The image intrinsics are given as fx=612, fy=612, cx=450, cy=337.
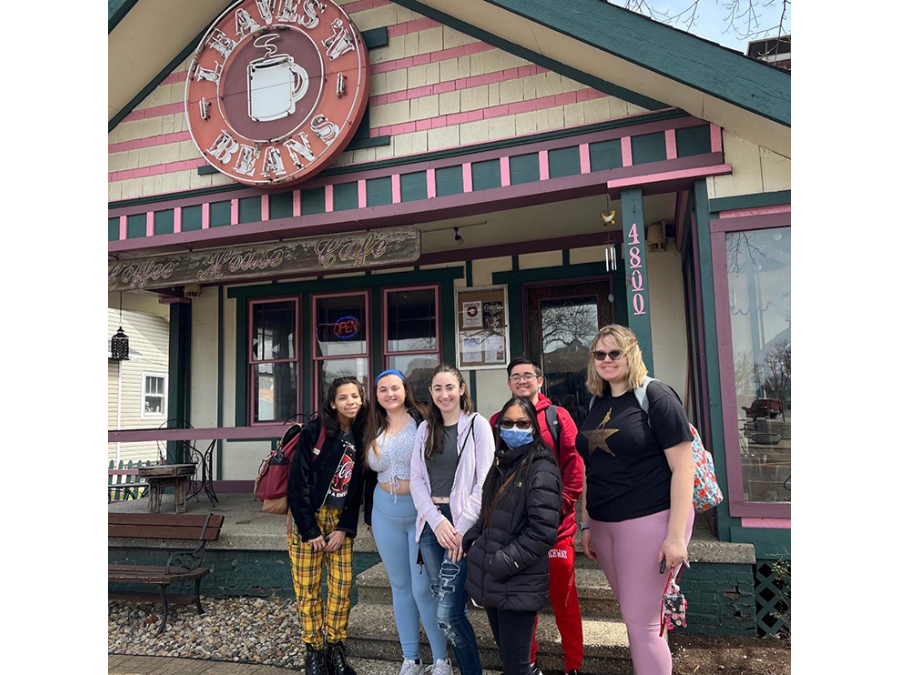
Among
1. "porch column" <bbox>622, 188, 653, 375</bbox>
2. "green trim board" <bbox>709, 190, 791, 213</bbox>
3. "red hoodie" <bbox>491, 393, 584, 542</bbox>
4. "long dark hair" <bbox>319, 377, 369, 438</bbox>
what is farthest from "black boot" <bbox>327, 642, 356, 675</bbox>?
"green trim board" <bbox>709, 190, 791, 213</bbox>

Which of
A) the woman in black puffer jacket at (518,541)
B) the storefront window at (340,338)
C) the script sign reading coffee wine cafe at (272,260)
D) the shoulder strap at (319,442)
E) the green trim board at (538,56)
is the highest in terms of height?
the green trim board at (538,56)

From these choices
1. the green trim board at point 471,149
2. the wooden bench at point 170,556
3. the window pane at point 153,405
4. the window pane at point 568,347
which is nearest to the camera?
the green trim board at point 471,149

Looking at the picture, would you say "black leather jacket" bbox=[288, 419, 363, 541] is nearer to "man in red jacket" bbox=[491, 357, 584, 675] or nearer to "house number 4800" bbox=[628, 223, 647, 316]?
"man in red jacket" bbox=[491, 357, 584, 675]

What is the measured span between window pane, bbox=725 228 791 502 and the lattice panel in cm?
45

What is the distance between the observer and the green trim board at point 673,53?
13.0 feet

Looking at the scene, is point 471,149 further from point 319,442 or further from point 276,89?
point 319,442

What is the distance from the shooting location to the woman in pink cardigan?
3.07 metres

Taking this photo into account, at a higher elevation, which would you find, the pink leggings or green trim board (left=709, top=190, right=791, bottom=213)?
green trim board (left=709, top=190, right=791, bottom=213)

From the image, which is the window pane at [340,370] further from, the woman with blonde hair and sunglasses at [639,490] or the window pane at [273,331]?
the woman with blonde hair and sunglasses at [639,490]

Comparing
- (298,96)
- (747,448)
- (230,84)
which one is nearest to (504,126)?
(298,96)

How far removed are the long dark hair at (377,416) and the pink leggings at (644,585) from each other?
1352mm

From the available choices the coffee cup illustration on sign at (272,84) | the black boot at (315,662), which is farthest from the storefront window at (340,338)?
the black boot at (315,662)

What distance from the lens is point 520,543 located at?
2715 mm

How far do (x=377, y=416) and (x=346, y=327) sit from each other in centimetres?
429
